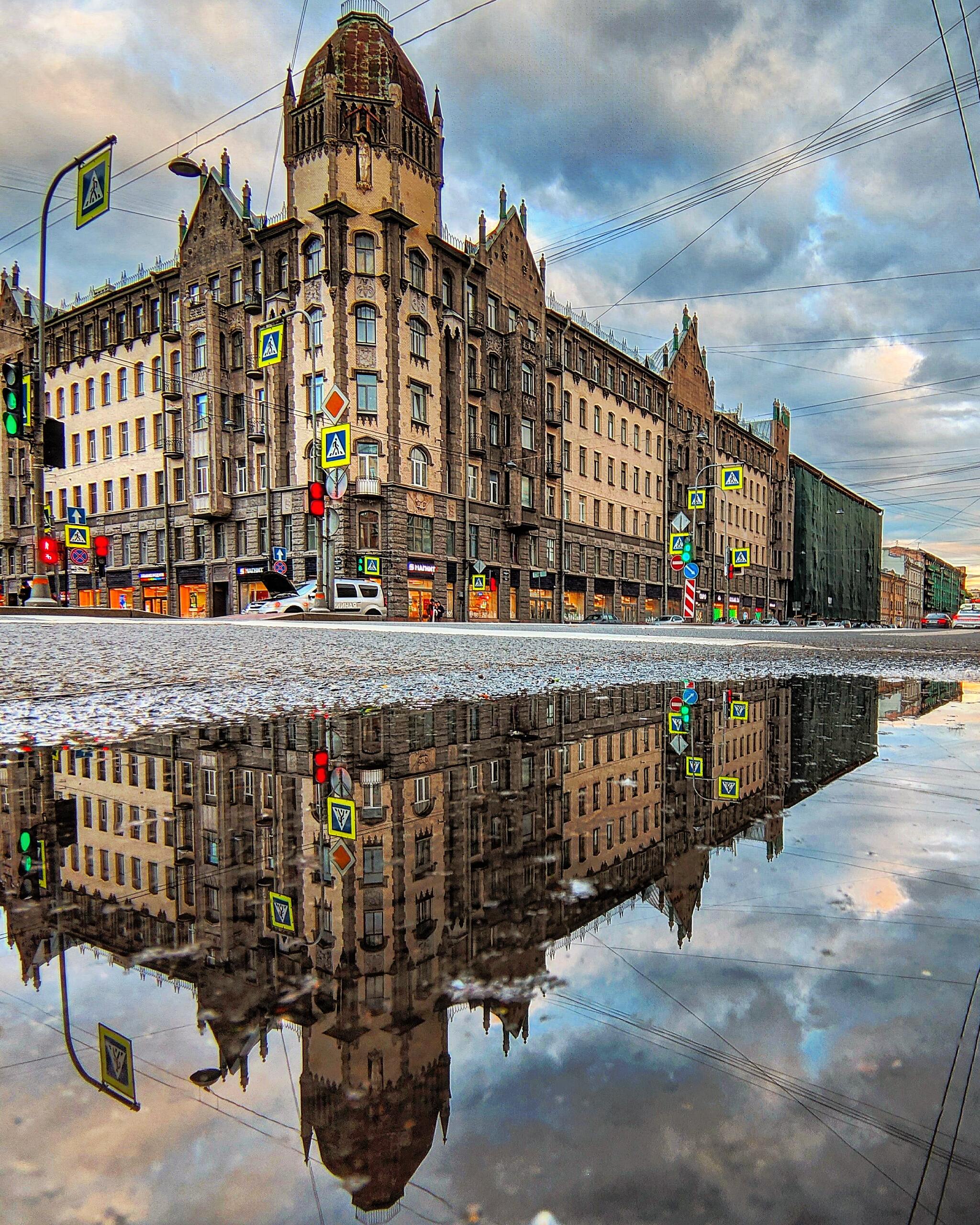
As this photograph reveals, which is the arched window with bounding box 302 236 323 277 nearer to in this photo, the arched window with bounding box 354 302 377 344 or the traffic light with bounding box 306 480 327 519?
the arched window with bounding box 354 302 377 344

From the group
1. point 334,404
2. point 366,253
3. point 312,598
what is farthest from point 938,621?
point 334,404

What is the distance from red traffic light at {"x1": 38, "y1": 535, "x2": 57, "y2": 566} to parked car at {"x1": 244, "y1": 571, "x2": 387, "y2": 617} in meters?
7.45

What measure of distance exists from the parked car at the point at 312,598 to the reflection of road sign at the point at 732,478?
15.8 m

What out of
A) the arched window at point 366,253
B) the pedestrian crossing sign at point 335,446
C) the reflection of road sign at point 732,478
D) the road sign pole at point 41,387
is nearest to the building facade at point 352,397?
the arched window at point 366,253

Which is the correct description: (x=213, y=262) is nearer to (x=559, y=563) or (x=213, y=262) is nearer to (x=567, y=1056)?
(x=559, y=563)

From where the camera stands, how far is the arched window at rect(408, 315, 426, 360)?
35.2 meters

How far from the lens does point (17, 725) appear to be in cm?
323

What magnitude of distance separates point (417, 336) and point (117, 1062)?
37.3 metres

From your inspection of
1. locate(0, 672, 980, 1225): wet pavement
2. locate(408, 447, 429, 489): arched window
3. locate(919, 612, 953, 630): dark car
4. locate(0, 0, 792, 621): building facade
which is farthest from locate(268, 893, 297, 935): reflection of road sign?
locate(919, 612, 953, 630): dark car

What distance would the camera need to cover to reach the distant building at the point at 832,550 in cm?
8125

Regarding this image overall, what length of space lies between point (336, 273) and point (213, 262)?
8.81 m

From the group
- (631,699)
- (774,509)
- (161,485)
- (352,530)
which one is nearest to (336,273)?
(352,530)

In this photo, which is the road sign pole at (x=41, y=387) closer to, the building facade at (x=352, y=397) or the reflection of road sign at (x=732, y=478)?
the building facade at (x=352, y=397)

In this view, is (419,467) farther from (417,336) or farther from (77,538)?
(77,538)
